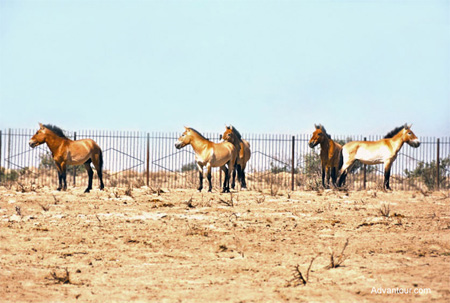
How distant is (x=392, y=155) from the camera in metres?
21.7

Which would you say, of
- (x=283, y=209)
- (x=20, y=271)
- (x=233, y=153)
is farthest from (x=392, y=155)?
(x=20, y=271)

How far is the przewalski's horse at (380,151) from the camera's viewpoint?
856 inches

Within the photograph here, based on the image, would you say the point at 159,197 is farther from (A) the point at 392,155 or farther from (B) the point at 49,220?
(A) the point at 392,155

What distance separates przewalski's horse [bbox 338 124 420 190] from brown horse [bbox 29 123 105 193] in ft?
28.5

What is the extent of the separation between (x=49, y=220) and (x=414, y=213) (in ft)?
30.0

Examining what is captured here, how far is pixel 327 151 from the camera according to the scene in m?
21.6

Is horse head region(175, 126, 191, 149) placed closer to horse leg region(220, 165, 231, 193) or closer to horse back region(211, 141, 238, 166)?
horse back region(211, 141, 238, 166)

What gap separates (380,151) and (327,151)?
1914 millimetres

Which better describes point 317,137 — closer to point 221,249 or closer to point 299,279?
point 221,249

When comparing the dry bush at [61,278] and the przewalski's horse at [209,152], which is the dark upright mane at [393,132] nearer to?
the przewalski's horse at [209,152]

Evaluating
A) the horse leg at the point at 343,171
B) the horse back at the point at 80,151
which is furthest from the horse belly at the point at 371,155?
the horse back at the point at 80,151

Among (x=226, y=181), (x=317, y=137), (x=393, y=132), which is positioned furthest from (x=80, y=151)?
(x=393, y=132)

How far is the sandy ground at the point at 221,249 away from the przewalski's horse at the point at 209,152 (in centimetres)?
192

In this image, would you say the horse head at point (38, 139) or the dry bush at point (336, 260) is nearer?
the dry bush at point (336, 260)
